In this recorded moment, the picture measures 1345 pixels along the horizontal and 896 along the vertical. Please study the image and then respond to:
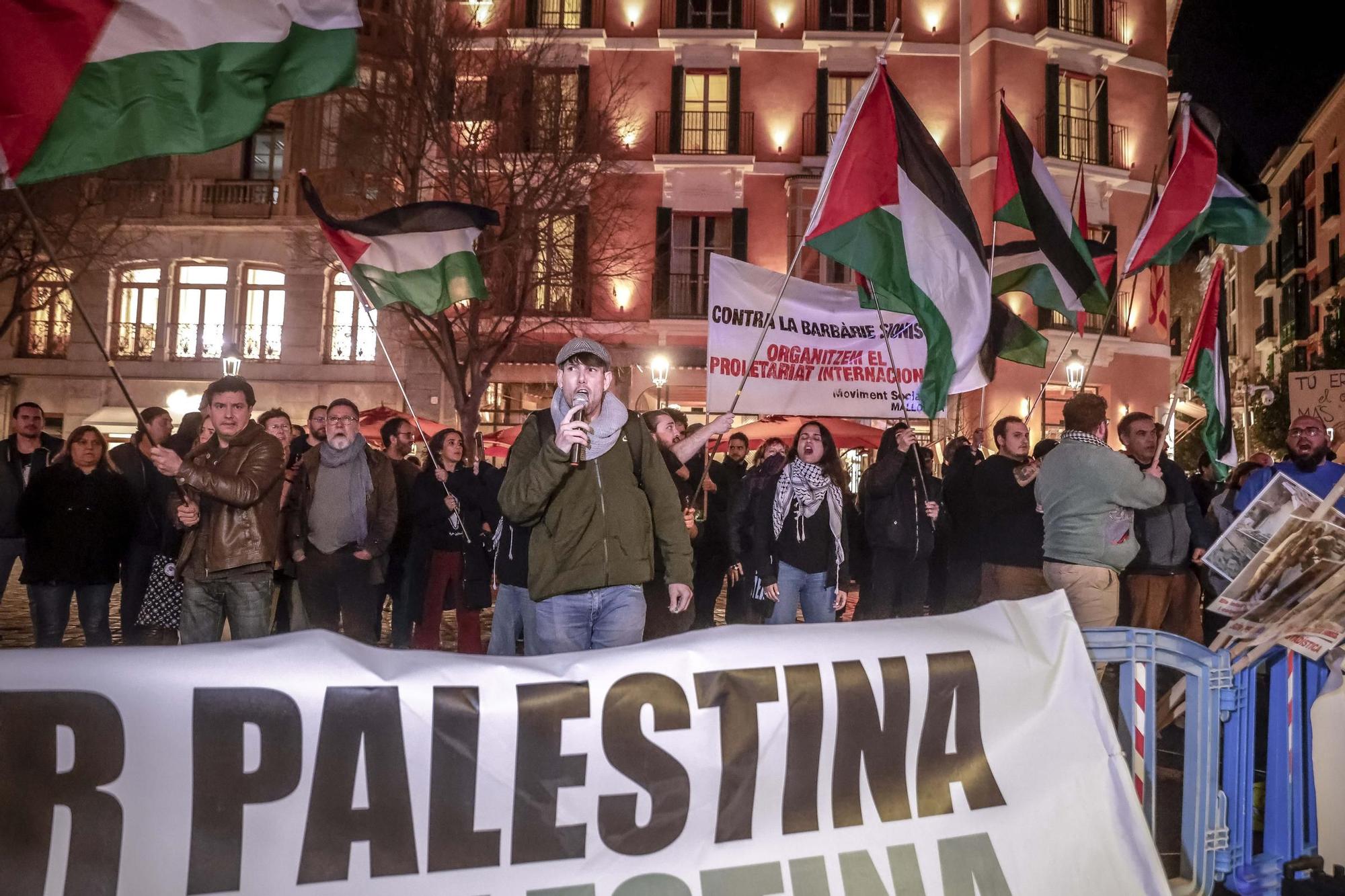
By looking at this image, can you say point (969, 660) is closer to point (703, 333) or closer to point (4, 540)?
point (4, 540)

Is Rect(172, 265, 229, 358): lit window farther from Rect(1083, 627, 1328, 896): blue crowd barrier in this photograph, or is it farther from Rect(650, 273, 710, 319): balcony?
Rect(1083, 627, 1328, 896): blue crowd barrier

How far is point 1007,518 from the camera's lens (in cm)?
729

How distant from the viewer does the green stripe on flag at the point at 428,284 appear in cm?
759

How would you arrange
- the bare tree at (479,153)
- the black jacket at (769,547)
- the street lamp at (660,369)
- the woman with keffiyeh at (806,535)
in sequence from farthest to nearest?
the street lamp at (660,369), the bare tree at (479,153), the black jacket at (769,547), the woman with keffiyeh at (806,535)

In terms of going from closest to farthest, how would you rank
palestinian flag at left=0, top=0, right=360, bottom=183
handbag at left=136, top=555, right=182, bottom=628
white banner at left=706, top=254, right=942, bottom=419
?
palestinian flag at left=0, top=0, right=360, bottom=183
handbag at left=136, top=555, right=182, bottom=628
white banner at left=706, top=254, right=942, bottom=419

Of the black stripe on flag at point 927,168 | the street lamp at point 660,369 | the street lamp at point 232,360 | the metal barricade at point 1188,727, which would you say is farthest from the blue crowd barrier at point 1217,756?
the street lamp at point 232,360

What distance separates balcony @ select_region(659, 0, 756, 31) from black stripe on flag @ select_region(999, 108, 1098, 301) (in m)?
20.1

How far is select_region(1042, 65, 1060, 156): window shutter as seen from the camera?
25.3m

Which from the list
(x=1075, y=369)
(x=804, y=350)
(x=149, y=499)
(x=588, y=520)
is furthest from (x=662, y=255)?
(x=588, y=520)

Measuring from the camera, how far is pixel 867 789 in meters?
3.38

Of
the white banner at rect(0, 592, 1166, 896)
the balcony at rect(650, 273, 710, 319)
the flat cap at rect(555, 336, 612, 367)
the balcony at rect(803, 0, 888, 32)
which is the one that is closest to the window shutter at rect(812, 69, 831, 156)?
the balcony at rect(803, 0, 888, 32)

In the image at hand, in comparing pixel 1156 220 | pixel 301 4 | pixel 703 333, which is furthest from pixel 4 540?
pixel 703 333

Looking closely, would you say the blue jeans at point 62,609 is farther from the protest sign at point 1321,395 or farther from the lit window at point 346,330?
the lit window at point 346,330

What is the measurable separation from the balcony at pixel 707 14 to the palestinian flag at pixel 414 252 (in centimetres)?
2046
